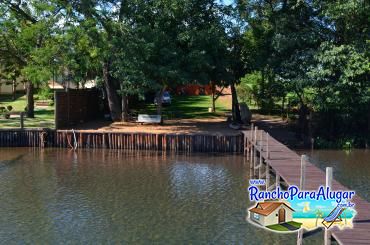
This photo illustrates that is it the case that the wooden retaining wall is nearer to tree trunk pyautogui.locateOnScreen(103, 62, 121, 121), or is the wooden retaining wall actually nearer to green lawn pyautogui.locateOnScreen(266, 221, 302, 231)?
tree trunk pyautogui.locateOnScreen(103, 62, 121, 121)

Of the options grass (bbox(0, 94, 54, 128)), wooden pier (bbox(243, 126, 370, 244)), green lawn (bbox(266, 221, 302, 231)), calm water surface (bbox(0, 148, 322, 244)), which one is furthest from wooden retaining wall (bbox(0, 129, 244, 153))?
green lawn (bbox(266, 221, 302, 231))

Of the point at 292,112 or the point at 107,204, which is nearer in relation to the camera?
the point at 107,204

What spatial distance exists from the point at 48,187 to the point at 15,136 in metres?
12.6

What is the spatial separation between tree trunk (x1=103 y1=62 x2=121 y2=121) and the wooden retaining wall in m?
5.98

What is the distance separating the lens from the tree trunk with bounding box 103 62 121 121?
38.1m

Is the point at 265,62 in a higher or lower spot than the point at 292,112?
higher

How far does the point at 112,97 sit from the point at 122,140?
6902mm

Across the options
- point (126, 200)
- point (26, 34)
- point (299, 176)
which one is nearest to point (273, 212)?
point (299, 176)

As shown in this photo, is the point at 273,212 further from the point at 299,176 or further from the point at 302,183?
the point at 299,176

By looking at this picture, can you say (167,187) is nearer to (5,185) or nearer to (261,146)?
(261,146)

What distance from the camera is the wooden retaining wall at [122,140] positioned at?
31.9 metres

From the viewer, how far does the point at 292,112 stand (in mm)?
42875

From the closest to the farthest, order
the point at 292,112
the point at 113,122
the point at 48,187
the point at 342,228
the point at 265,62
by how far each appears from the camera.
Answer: the point at 342,228
the point at 48,187
the point at 265,62
the point at 113,122
the point at 292,112

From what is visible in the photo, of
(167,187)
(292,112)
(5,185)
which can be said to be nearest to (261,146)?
(167,187)
